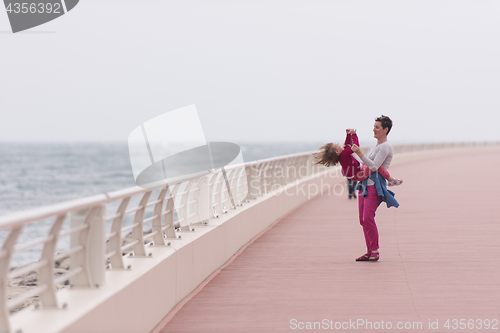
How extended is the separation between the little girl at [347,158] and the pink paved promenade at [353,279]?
1220mm

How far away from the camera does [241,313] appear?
617cm

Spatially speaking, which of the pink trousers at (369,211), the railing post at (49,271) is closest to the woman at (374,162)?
the pink trousers at (369,211)

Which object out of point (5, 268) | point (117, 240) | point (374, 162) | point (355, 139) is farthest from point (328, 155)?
point (5, 268)

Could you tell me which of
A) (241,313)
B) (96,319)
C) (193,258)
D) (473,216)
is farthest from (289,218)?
(96,319)

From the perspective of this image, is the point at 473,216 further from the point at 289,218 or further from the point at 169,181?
the point at 169,181

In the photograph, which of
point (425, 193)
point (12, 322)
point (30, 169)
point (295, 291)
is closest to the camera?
point (12, 322)

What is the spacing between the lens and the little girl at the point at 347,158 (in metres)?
8.22

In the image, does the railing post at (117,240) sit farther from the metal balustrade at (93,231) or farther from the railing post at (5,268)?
the railing post at (5,268)

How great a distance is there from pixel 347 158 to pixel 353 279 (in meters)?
1.53

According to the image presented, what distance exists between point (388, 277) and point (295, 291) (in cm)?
136

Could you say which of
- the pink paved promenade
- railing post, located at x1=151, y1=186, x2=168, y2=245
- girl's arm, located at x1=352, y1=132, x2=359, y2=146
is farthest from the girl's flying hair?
railing post, located at x1=151, y1=186, x2=168, y2=245

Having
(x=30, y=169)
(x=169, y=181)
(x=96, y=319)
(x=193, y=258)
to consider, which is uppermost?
(x=169, y=181)

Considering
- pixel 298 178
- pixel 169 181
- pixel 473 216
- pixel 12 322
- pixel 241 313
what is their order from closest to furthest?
pixel 12 322, pixel 241 313, pixel 169 181, pixel 473 216, pixel 298 178

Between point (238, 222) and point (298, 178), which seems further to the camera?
point (298, 178)
